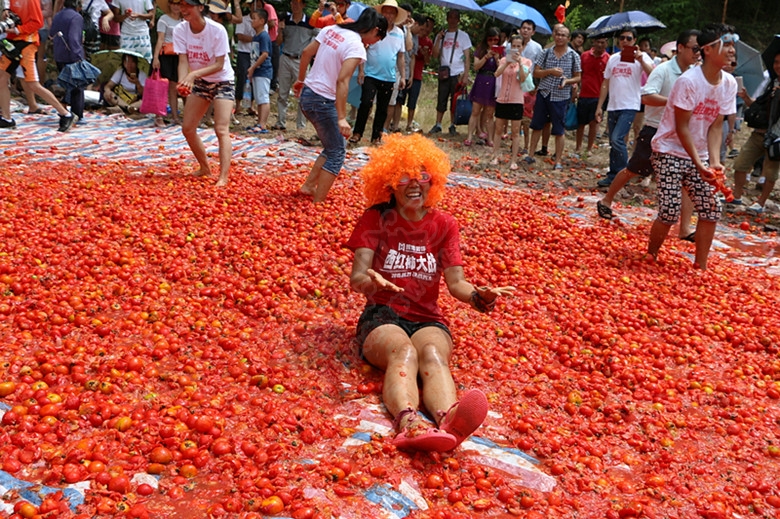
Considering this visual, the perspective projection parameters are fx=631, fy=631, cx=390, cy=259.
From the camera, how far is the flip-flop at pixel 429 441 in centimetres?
321

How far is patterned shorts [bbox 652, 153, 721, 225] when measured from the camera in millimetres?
6559

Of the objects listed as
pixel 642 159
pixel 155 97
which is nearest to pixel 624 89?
pixel 642 159

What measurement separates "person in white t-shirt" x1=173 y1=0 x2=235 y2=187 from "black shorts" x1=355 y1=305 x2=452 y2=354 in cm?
433

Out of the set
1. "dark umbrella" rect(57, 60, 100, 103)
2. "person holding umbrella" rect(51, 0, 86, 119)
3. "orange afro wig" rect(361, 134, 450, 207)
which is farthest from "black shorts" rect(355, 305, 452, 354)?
"person holding umbrella" rect(51, 0, 86, 119)

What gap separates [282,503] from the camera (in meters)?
2.83

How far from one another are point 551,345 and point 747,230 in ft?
18.8

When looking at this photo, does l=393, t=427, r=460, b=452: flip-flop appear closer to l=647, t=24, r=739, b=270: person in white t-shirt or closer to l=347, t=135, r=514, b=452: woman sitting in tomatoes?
l=347, t=135, r=514, b=452: woman sitting in tomatoes

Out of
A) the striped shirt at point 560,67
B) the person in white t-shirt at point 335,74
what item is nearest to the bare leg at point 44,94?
the person in white t-shirt at point 335,74

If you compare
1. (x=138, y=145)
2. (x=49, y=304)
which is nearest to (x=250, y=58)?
(x=138, y=145)

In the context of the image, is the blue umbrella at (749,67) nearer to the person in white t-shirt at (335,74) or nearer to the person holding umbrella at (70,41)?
the person in white t-shirt at (335,74)

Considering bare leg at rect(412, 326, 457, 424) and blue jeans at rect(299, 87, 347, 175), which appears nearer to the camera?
bare leg at rect(412, 326, 457, 424)

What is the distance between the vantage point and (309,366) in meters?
4.33

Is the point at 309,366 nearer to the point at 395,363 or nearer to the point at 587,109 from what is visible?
the point at 395,363

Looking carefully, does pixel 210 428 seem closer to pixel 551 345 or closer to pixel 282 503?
pixel 282 503
